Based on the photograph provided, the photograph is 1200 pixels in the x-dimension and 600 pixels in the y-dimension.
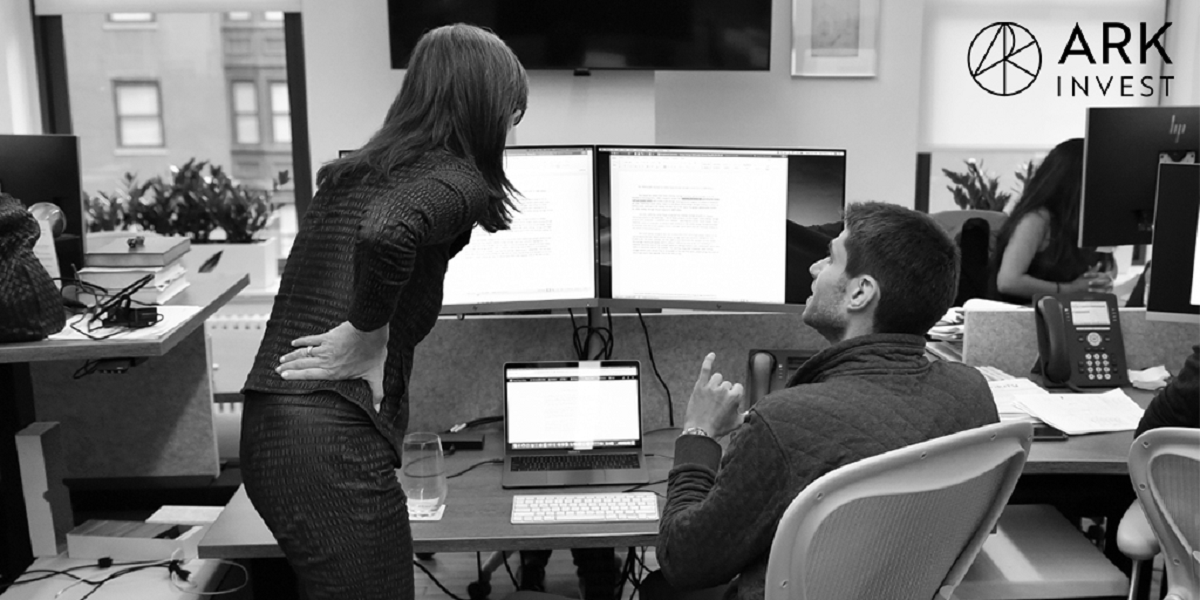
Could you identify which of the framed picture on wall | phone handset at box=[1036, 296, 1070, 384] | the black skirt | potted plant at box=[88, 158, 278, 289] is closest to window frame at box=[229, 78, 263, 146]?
potted plant at box=[88, 158, 278, 289]

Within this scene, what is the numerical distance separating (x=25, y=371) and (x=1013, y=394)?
196 cm

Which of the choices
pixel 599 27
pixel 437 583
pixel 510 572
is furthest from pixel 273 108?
pixel 510 572

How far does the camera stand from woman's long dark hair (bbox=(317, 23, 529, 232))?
1.40 m

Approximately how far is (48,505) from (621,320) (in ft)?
3.84

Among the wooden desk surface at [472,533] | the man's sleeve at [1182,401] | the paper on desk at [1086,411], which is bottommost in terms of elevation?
the wooden desk surface at [472,533]

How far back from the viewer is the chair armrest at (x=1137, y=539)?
1662 millimetres

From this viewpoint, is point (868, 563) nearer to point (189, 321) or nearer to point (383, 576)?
point (383, 576)

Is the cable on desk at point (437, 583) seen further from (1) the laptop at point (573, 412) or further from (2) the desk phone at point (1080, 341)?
(2) the desk phone at point (1080, 341)

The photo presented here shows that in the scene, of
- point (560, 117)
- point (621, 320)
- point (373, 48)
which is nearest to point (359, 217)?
point (621, 320)

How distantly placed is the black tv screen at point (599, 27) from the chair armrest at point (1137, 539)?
7.45 feet

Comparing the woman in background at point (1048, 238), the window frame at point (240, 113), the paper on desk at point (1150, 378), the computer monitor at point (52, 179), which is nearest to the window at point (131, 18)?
the window frame at point (240, 113)

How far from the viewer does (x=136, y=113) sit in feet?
13.2

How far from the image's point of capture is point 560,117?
3619 millimetres

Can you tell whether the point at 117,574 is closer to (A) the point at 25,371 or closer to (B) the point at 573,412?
(A) the point at 25,371
